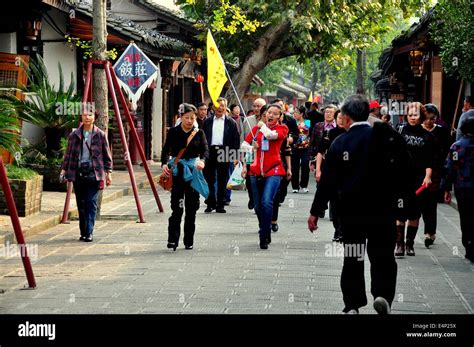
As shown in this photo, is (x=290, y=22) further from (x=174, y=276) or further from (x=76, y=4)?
(x=174, y=276)

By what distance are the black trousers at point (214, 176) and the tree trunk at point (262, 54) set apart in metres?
12.5

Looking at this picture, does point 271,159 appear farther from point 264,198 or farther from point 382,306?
point 382,306

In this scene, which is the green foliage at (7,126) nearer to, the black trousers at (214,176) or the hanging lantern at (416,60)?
the black trousers at (214,176)

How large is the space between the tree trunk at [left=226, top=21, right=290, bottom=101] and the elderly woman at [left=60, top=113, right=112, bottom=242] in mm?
16560

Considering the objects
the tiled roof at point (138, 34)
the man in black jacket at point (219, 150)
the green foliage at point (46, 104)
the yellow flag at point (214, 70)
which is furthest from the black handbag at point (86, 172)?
the tiled roof at point (138, 34)

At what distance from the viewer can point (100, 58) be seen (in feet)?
55.9

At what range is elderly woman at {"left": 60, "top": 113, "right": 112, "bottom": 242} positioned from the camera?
14555 millimetres

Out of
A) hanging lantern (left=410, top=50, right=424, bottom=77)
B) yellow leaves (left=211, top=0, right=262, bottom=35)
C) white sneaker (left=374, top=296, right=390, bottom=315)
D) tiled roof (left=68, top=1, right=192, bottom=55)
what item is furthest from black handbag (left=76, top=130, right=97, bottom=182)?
hanging lantern (left=410, top=50, right=424, bottom=77)

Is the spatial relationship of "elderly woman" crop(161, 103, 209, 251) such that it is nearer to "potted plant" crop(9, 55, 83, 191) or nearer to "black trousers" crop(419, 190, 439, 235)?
"black trousers" crop(419, 190, 439, 235)

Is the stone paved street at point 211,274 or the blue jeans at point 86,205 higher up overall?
the blue jeans at point 86,205

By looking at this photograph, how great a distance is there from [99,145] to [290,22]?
16.1m

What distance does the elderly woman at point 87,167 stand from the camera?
47.8 ft

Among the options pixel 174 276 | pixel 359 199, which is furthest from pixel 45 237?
pixel 359 199

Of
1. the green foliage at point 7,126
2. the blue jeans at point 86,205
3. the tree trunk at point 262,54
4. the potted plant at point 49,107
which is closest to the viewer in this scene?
the blue jeans at point 86,205
